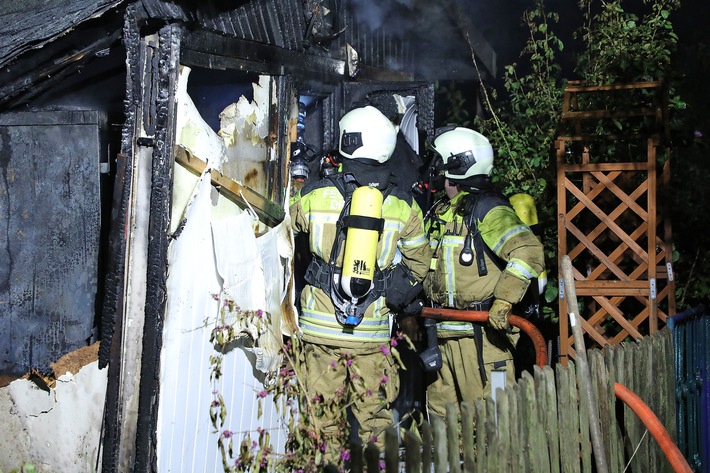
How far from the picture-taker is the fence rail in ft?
10.7

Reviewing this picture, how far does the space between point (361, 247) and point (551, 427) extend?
6.29ft

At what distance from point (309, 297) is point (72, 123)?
6.85 ft

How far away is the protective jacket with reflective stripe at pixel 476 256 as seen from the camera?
579 centimetres

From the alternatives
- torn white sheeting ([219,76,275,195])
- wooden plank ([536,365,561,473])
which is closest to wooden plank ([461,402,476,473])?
wooden plank ([536,365,561,473])

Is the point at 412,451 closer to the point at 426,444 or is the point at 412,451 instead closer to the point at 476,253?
the point at 426,444

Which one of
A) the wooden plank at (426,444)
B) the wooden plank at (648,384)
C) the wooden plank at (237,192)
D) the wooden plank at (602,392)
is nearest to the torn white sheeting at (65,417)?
the wooden plank at (237,192)

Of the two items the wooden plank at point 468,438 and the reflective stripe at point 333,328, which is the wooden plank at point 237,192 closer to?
the reflective stripe at point 333,328

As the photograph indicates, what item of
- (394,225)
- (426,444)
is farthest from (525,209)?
(426,444)

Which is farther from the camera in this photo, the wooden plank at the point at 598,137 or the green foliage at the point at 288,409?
the wooden plank at the point at 598,137

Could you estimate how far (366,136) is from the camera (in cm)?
589

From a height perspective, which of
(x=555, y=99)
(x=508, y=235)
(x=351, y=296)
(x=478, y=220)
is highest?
(x=555, y=99)

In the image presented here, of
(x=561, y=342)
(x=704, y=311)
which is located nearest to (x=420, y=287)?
(x=561, y=342)

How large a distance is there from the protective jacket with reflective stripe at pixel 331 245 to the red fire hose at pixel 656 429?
2010mm

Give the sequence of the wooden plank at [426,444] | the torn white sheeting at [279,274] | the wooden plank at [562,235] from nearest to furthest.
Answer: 1. the wooden plank at [426,444]
2. the torn white sheeting at [279,274]
3. the wooden plank at [562,235]
